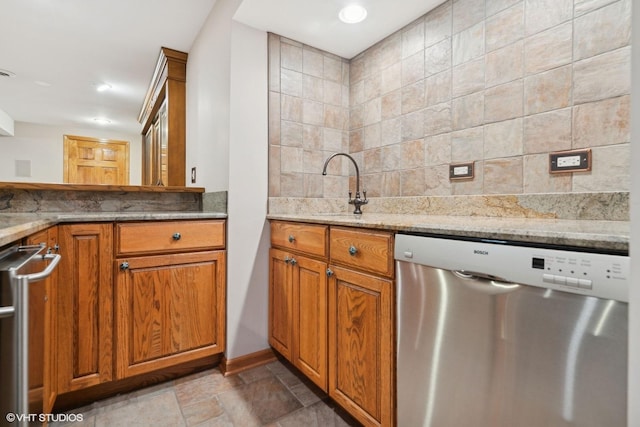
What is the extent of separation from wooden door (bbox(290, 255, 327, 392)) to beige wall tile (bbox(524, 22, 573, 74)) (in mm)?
1265

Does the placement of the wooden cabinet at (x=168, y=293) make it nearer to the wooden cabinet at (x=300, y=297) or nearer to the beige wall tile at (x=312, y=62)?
the wooden cabinet at (x=300, y=297)

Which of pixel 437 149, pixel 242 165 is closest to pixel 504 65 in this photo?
pixel 437 149

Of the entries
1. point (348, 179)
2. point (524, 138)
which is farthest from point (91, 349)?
point (524, 138)

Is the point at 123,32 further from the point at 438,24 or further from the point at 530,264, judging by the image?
the point at 530,264

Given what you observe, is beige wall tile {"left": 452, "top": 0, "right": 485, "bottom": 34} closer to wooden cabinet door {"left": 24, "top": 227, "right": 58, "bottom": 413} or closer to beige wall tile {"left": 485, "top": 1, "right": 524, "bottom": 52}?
beige wall tile {"left": 485, "top": 1, "right": 524, "bottom": 52}

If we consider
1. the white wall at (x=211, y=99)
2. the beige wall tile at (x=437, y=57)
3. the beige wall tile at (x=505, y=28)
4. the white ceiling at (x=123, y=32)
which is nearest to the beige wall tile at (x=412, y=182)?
the beige wall tile at (x=437, y=57)

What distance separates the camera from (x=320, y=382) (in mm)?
1487

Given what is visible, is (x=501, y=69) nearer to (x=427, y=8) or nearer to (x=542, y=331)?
(x=427, y=8)

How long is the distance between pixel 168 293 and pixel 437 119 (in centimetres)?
173

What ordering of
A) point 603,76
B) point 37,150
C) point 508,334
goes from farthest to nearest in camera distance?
point 37,150
point 603,76
point 508,334

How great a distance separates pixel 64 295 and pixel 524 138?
218cm

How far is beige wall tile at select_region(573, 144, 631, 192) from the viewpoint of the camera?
113 centimetres

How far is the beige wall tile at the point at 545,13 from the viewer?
4.19 feet

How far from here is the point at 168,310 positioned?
1.69 meters
